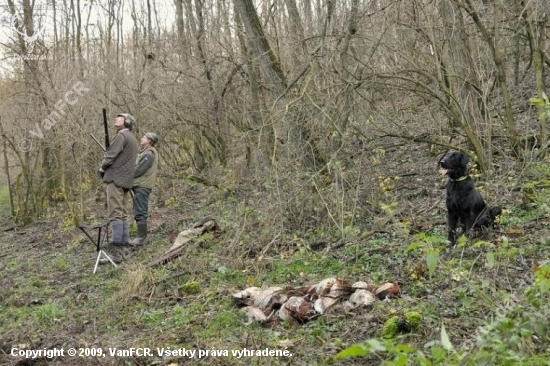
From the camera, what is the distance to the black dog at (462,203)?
21.9 feet

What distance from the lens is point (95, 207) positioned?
53.5 ft

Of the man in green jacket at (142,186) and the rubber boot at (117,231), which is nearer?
the rubber boot at (117,231)

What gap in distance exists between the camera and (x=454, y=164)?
22.4ft

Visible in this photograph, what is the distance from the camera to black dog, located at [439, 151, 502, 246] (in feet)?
21.9

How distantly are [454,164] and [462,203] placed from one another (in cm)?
46

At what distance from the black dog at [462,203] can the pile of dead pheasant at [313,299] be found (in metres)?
1.57

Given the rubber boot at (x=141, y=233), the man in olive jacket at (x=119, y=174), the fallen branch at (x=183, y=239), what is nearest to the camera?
the fallen branch at (x=183, y=239)

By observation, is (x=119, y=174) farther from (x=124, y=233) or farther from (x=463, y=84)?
(x=463, y=84)

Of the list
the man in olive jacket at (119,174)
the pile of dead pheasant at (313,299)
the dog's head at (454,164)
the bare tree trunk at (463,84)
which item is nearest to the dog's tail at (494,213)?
the dog's head at (454,164)

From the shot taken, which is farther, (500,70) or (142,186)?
(142,186)

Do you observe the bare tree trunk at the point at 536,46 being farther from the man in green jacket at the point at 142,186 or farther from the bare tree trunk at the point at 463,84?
the man in green jacket at the point at 142,186

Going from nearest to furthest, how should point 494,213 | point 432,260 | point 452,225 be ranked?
point 432,260 < point 494,213 < point 452,225

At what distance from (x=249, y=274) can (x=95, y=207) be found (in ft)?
33.1

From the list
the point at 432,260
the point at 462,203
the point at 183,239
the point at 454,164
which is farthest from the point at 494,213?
the point at 183,239
